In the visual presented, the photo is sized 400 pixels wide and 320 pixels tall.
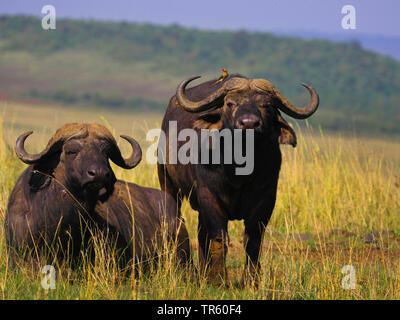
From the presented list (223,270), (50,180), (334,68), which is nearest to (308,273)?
(223,270)

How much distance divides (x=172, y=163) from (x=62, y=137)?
1.81 meters

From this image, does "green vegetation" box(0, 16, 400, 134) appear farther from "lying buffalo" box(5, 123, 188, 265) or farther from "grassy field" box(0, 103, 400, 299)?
"lying buffalo" box(5, 123, 188, 265)

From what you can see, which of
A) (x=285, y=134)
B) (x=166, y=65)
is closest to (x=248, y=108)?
(x=285, y=134)

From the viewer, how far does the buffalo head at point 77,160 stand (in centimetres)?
594

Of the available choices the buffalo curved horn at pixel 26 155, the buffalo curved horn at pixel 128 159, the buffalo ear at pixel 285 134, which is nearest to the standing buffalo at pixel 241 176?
the buffalo ear at pixel 285 134

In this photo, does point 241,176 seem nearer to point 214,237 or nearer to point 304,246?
point 214,237

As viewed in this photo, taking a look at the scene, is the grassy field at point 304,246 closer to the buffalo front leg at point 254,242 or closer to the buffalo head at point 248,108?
the buffalo front leg at point 254,242

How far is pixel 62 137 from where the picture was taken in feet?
20.4

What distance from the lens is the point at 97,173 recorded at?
5848mm

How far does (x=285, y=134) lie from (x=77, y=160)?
185cm

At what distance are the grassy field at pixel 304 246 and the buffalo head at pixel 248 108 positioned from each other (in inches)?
34.4

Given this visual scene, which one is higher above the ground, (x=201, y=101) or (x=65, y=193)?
(x=201, y=101)
